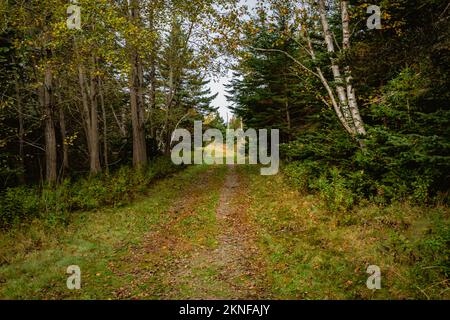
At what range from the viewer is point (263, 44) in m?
19.8

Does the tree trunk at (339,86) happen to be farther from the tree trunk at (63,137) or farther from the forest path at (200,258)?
the tree trunk at (63,137)

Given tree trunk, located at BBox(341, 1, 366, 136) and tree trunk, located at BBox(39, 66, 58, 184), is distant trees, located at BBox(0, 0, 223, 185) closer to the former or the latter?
tree trunk, located at BBox(39, 66, 58, 184)

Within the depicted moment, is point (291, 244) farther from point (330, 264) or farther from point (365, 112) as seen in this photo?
point (365, 112)

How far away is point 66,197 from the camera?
40.1ft

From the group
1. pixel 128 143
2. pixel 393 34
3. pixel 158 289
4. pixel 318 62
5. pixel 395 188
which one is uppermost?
pixel 393 34

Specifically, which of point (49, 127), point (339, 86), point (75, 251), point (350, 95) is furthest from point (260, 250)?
point (49, 127)

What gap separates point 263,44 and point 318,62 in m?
10.1

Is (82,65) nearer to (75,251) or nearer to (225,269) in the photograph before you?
(75,251)

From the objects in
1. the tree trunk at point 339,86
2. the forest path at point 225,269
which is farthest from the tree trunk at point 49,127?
the tree trunk at point 339,86

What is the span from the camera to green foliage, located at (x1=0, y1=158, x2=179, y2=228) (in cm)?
1039

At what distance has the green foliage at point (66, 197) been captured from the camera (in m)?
10.4

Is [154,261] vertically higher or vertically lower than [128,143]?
lower
